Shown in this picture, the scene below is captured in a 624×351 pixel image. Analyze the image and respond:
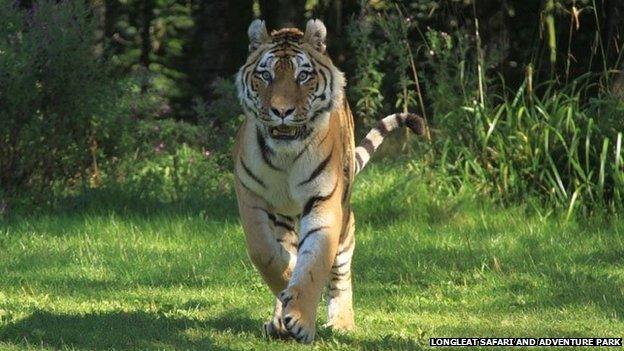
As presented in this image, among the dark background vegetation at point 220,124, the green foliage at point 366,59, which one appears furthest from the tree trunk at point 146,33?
the green foliage at point 366,59

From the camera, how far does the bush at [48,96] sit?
10461 mm

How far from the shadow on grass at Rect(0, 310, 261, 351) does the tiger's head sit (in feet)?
3.41

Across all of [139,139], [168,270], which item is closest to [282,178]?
[168,270]

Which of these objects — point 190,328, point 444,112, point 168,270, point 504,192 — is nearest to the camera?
point 190,328

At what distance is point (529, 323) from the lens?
23.1 ft

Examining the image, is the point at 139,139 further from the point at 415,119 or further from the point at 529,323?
the point at 529,323

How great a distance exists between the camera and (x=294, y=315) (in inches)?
232

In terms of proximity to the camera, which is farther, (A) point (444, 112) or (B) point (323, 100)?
(A) point (444, 112)

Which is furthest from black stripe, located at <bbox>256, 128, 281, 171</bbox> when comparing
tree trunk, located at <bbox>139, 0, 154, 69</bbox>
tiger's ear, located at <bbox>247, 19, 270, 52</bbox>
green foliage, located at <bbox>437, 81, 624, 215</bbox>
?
tree trunk, located at <bbox>139, 0, 154, 69</bbox>

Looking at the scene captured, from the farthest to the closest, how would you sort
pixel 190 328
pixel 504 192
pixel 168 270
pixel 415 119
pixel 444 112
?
pixel 444 112 < pixel 504 192 < pixel 168 270 < pixel 415 119 < pixel 190 328

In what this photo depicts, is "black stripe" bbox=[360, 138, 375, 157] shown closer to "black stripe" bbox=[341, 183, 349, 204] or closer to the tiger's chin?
→ "black stripe" bbox=[341, 183, 349, 204]

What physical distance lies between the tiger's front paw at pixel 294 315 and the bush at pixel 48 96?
4997 mm

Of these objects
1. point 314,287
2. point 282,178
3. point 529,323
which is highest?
point 282,178

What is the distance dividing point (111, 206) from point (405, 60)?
2.53 meters
